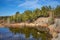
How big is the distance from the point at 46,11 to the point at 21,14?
127 inches

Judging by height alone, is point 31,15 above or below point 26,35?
above

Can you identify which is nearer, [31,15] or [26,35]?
[26,35]

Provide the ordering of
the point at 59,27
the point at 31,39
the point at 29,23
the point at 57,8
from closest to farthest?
the point at 31,39, the point at 59,27, the point at 57,8, the point at 29,23

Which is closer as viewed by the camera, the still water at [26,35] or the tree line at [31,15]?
the still water at [26,35]

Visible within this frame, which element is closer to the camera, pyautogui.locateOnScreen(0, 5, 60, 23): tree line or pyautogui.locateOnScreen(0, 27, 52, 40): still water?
pyautogui.locateOnScreen(0, 27, 52, 40): still water

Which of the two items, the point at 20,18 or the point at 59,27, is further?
the point at 20,18

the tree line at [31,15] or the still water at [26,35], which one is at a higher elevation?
the tree line at [31,15]

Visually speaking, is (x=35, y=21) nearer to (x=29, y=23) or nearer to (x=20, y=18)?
(x=29, y=23)

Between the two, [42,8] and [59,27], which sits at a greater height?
[42,8]

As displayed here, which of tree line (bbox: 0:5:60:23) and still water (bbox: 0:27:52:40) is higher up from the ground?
tree line (bbox: 0:5:60:23)

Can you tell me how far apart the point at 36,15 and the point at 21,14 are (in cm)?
196

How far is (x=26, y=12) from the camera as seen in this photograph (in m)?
19.0

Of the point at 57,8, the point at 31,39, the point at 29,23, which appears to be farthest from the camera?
the point at 29,23

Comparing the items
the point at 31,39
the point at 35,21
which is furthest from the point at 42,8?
the point at 31,39
